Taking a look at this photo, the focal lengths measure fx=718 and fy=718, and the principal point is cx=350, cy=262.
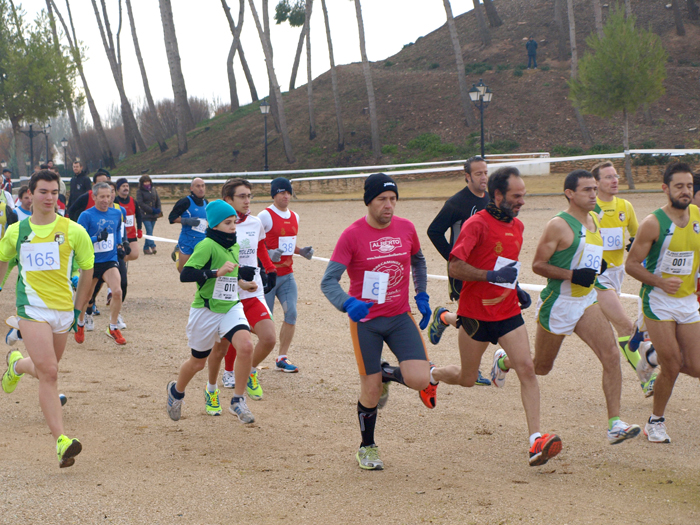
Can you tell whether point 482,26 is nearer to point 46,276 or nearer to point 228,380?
point 228,380

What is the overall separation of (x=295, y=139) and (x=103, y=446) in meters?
43.6

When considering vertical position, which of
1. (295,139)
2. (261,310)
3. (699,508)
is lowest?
(699,508)

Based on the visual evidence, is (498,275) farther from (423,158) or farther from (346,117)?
(346,117)

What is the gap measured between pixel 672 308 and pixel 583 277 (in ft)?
2.64

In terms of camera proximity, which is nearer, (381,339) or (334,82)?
(381,339)

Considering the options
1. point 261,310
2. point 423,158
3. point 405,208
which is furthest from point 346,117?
point 261,310

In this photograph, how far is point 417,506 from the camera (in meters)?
4.48

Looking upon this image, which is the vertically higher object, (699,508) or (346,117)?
(346,117)

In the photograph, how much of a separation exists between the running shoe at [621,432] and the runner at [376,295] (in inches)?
53.2

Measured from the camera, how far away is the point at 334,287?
5109 mm

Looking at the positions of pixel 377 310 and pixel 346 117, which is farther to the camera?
pixel 346 117

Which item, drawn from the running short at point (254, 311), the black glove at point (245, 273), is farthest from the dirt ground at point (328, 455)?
the black glove at point (245, 273)

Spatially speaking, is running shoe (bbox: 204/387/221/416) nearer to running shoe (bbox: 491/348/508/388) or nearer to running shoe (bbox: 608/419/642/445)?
running shoe (bbox: 491/348/508/388)

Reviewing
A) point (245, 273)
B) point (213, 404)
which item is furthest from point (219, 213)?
point (213, 404)
